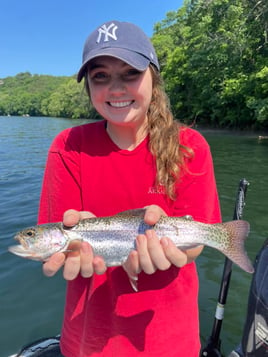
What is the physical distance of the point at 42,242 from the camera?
236cm

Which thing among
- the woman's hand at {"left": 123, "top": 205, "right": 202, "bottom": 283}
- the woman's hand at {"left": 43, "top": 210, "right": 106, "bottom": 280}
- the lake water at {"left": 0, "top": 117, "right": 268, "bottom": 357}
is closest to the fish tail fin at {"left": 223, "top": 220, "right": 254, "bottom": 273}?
the woman's hand at {"left": 123, "top": 205, "right": 202, "bottom": 283}

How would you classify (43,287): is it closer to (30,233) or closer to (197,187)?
(30,233)

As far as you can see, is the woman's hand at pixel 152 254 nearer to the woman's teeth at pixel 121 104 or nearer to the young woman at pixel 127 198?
the young woman at pixel 127 198

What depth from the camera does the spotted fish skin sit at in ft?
7.47

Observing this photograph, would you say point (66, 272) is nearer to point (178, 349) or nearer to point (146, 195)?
point (146, 195)

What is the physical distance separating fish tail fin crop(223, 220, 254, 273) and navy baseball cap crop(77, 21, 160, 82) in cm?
142

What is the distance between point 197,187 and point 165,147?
372 millimetres

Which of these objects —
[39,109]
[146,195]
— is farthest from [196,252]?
[39,109]

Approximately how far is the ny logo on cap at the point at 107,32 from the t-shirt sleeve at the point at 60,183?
0.79 meters

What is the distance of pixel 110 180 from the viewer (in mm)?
2348

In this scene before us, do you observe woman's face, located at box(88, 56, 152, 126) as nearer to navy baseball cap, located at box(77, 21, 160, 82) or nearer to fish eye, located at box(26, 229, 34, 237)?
navy baseball cap, located at box(77, 21, 160, 82)

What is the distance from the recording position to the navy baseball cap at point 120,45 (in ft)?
7.04

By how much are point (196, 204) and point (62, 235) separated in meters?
1.03

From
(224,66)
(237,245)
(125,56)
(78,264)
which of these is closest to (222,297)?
(237,245)
